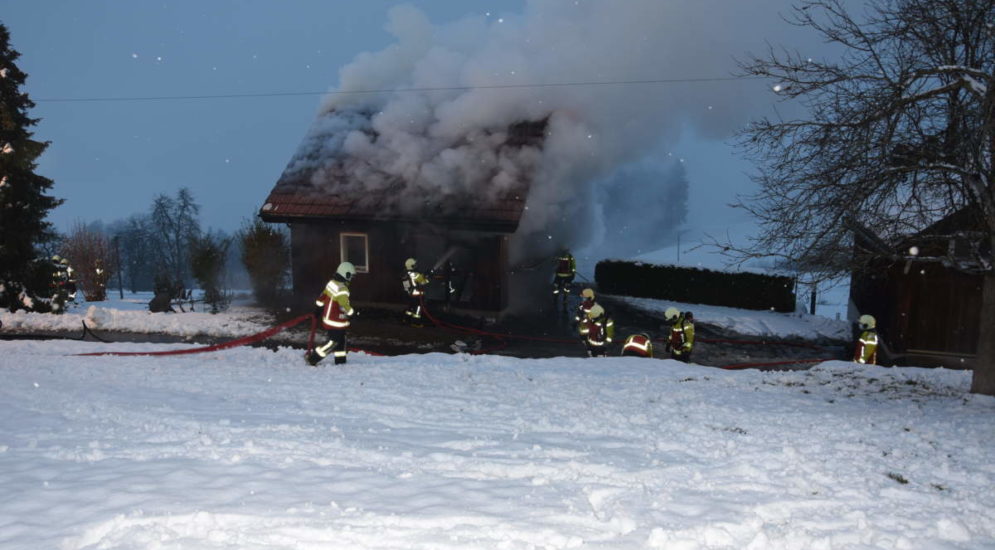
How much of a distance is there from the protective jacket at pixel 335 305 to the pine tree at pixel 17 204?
12.6 m

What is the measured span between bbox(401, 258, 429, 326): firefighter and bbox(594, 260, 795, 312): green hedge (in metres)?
9.18

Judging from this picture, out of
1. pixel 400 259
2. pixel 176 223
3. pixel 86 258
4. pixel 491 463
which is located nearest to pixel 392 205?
pixel 400 259

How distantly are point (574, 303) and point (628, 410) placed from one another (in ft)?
39.8

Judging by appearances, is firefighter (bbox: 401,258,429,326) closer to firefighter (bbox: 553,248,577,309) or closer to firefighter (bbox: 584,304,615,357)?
firefighter (bbox: 553,248,577,309)

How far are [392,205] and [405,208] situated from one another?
0.40 meters

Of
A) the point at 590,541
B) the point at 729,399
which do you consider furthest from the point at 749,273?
the point at 590,541

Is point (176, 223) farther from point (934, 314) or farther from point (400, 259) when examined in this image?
point (934, 314)

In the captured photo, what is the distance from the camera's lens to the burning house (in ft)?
51.0

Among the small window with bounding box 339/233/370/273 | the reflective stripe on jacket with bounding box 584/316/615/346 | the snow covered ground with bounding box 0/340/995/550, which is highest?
the small window with bounding box 339/233/370/273

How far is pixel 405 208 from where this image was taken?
52.1ft

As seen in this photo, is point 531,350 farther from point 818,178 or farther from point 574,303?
point 818,178

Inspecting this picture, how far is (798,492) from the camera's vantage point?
4.10m

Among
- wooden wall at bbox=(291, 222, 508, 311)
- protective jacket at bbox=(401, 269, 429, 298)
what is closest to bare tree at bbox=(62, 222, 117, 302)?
wooden wall at bbox=(291, 222, 508, 311)

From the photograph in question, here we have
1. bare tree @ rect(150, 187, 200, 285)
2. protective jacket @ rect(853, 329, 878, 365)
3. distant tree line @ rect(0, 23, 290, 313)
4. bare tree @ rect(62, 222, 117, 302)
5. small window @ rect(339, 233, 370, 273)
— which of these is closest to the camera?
protective jacket @ rect(853, 329, 878, 365)
